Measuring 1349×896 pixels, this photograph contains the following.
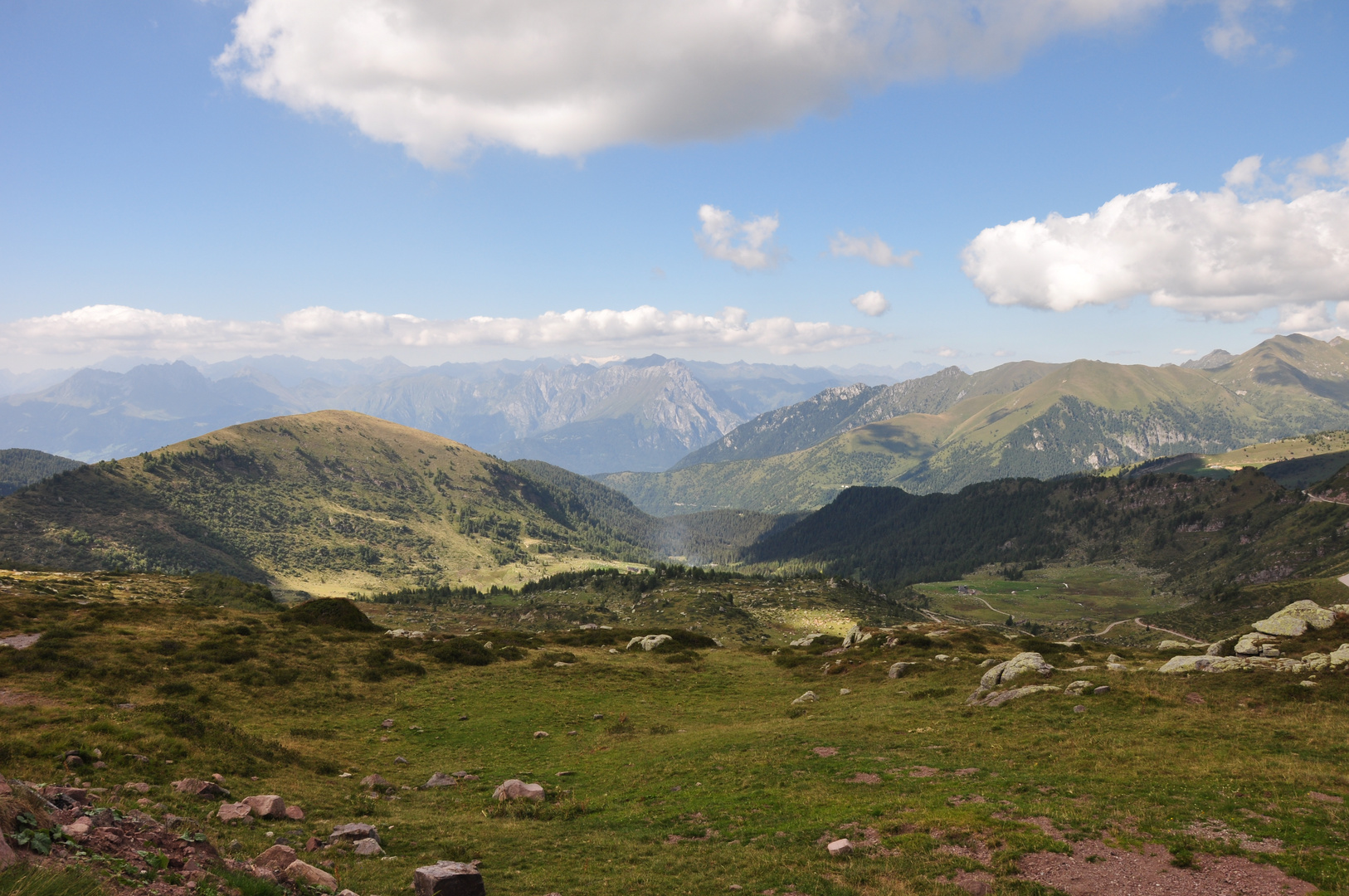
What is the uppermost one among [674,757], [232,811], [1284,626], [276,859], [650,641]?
[276,859]

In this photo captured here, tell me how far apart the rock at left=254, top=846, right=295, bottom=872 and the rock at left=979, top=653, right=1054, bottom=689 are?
48031 millimetres

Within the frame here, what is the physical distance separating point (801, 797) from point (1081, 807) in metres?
11.8

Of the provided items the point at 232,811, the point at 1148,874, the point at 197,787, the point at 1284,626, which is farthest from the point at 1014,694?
the point at 197,787

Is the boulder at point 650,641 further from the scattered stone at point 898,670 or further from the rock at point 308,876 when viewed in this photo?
the rock at point 308,876

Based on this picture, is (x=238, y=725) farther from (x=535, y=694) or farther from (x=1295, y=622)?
(x=1295, y=622)

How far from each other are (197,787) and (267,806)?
3.37 metres

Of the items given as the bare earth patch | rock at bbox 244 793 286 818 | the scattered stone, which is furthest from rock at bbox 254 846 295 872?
the scattered stone

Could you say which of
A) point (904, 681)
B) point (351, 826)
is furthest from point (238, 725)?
point (904, 681)

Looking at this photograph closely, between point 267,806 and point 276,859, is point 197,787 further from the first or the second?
point 276,859

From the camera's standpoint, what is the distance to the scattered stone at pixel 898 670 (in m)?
61.1

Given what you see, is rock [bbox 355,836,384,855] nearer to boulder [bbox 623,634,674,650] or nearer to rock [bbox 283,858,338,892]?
rock [bbox 283,858,338,892]

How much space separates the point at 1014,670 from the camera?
163 ft

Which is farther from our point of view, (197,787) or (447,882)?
(197,787)

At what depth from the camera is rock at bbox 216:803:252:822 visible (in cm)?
2308
